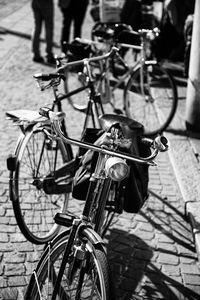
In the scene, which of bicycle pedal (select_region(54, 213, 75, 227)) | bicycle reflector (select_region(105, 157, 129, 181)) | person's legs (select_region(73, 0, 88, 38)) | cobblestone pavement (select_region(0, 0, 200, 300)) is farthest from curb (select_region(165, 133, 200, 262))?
person's legs (select_region(73, 0, 88, 38))

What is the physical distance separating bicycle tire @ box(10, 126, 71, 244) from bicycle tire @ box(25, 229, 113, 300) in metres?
0.88

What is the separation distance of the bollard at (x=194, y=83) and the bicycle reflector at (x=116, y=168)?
352cm

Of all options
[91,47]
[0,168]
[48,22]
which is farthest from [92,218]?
[48,22]

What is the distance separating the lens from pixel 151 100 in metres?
6.29

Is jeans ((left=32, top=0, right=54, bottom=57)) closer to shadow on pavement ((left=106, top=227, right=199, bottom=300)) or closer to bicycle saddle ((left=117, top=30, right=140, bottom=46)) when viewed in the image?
bicycle saddle ((left=117, top=30, right=140, bottom=46))

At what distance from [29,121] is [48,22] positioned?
18.5 feet

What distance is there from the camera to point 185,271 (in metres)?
3.90

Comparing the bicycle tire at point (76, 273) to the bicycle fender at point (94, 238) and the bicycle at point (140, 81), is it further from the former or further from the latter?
the bicycle at point (140, 81)

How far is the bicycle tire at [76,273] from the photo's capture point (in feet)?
8.47

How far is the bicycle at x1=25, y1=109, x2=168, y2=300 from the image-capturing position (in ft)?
8.57

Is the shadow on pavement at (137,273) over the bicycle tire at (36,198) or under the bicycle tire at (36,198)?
under

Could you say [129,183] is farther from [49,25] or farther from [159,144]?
[49,25]

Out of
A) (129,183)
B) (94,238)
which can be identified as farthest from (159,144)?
(129,183)

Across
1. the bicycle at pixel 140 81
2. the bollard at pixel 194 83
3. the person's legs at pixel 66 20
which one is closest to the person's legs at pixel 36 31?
the person's legs at pixel 66 20
